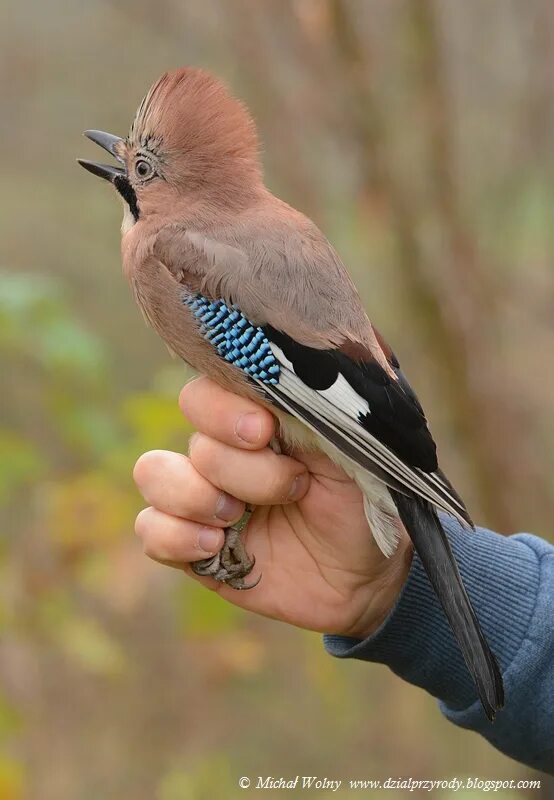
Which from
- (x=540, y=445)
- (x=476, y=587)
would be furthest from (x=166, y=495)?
(x=540, y=445)

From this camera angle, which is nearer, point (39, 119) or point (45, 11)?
point (45, 11)

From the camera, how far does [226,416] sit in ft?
8.90

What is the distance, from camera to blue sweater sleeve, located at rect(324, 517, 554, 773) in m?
2.63

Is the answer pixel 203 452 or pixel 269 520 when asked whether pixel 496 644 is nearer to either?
pixel 269 520

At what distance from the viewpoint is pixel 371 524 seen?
2.76 m

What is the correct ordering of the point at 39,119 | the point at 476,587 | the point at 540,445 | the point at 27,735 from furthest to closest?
1. the point at 39,119
2. the point at 540,445
3. the point at 27,735
4. the point at 476,587

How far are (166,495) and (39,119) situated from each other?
253 inches

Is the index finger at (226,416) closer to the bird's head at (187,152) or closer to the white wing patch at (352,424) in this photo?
the white wing patch at (352,424)

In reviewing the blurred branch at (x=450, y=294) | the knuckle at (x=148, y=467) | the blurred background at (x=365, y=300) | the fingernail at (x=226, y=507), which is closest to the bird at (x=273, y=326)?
the fingernail at (x=226, y=507)

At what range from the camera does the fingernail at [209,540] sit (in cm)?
271

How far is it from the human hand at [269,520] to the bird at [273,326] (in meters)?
0.08

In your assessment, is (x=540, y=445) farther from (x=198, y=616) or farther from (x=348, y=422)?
(x=348, y=422)

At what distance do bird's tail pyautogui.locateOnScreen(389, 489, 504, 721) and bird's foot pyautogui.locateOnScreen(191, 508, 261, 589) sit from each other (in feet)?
1.55

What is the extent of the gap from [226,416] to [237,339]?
21 centimetres
